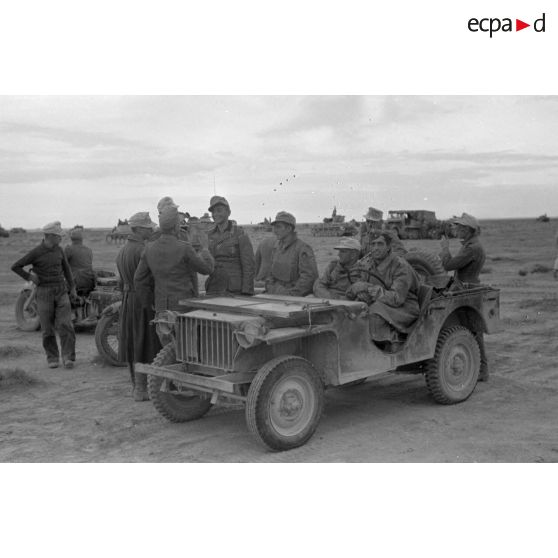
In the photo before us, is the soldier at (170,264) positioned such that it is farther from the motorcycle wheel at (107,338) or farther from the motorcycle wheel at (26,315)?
the motorcycle wheel at (26,315)

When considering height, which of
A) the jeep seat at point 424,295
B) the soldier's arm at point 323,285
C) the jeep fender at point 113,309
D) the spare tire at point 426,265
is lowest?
the jeep fender at point 113,309

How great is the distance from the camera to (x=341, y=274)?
22.2 feet

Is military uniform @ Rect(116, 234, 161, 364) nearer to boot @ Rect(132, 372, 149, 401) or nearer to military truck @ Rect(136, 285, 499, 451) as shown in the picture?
boot @ Rect(132, 372, 149, 401)

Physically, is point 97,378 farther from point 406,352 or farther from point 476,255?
point 476,255

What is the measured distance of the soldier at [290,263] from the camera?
7074mm

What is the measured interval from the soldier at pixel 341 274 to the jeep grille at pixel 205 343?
4.53 ft

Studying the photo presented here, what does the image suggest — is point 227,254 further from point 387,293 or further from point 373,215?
point 373,215

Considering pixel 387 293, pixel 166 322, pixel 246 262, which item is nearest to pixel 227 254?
pixel 246 262

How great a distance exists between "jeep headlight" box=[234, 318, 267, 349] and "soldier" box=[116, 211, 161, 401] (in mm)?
2047

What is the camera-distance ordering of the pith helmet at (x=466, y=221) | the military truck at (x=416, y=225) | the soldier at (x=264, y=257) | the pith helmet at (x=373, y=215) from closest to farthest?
1. the pith helmet at (x=466, y=221)
2. the soldier at (x=264, y=257)
3. the pith helmet at (x=373, y=215)
4. the military truck at (x=416, y=225)

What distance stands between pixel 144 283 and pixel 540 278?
1476 centimetres

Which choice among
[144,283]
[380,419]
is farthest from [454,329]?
[144,283]

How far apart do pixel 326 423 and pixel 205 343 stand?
1.36 meters

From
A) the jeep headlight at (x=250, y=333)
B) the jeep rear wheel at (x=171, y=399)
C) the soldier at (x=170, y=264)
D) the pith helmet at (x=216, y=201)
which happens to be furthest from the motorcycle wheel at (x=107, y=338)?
the jeep headlight at (x=250, y=333)
